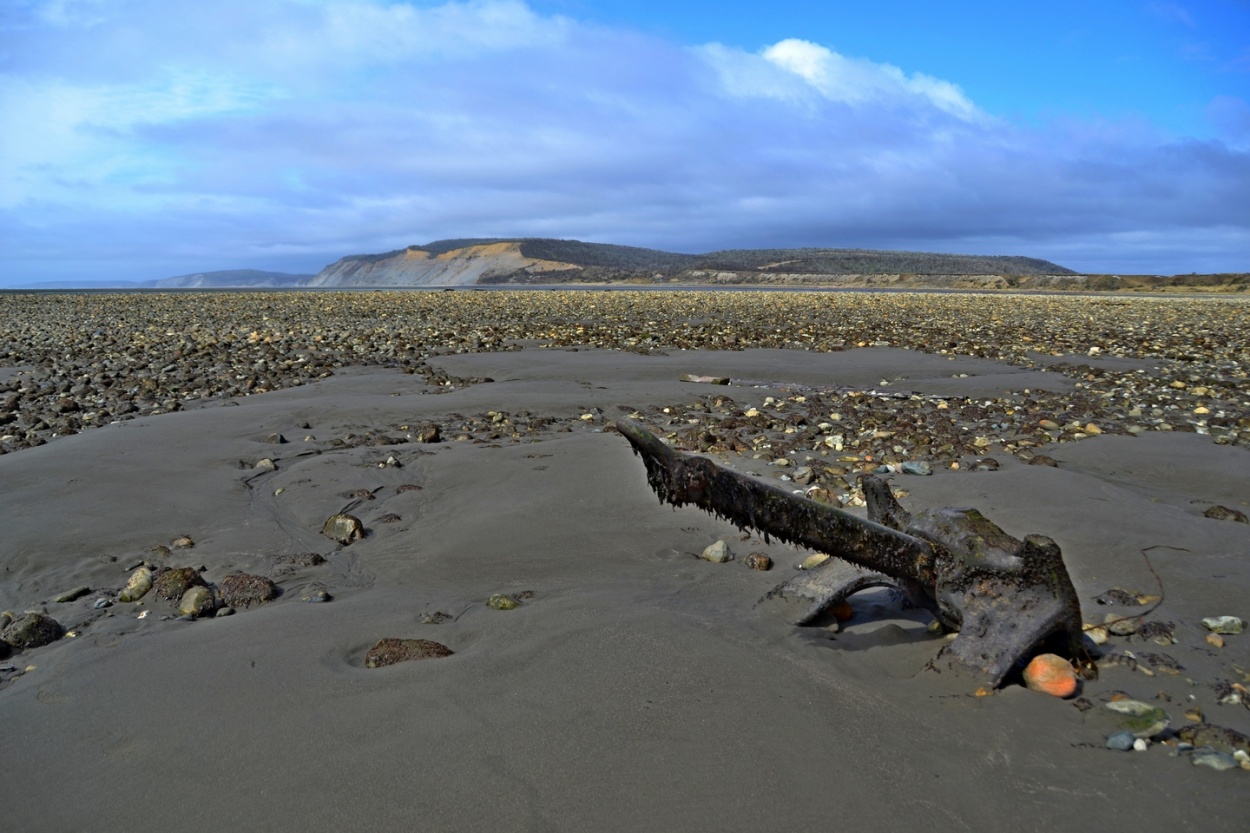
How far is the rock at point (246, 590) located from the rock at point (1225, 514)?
4.77 meters

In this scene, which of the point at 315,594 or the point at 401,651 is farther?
the point at 315,594

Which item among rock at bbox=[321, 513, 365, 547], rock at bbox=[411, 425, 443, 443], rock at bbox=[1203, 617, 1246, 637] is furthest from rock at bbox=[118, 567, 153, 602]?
rock at bbox=[1203, 617, 1246, 637]

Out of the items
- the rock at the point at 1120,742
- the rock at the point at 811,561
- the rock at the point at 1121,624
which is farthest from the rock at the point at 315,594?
the rock at the point at 1121,624

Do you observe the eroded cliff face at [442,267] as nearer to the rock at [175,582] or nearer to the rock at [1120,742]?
the rock at [175,582]

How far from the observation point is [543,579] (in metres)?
3.85

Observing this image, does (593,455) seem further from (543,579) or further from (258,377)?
(258,377)

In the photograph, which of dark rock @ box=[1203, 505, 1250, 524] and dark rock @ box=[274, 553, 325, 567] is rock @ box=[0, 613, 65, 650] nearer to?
dark rock @ box=[274, 553, 325, 567]

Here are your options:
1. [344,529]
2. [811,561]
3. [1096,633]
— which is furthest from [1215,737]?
[344,529]

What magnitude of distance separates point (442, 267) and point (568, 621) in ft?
418

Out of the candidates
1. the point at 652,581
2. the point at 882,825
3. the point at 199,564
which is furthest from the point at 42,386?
the point at 882,825

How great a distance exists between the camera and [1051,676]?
2590 millimetres

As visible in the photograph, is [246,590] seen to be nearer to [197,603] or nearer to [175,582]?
[197,603]

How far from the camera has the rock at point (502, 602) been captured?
138 inches

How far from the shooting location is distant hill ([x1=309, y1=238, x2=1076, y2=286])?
7775cm
